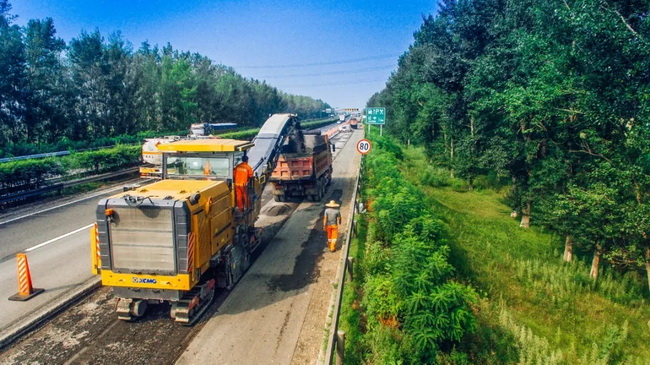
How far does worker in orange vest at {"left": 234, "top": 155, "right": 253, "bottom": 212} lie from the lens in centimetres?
1049

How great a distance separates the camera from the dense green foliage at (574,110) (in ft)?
35.3

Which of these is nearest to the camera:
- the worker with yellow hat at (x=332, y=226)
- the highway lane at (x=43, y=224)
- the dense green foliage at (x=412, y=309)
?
the dense green foliage at (x=412, y=309)

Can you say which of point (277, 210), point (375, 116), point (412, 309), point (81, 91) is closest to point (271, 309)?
point (412, 309)

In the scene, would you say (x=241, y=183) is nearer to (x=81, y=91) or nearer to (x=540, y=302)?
(x=540, y=302)

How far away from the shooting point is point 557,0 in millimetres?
13203

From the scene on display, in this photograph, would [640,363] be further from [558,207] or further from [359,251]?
[359,251]

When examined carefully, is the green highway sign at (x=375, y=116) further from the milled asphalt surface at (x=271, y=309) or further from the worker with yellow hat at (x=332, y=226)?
the worker with yellow hat at (x=332, y=226)

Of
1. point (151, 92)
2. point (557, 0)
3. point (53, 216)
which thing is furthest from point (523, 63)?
point (151, 92)

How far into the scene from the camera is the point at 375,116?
29.4 metres

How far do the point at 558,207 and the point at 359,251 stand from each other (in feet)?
23.0

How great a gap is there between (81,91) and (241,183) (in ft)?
122

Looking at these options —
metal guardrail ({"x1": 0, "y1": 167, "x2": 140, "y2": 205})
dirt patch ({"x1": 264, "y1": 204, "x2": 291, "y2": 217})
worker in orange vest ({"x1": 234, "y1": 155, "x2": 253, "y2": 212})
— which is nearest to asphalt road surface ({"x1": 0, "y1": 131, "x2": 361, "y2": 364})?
worker in orange vest ({"x1": 234, "y1": 155, "x2": 253, "y2": 212})

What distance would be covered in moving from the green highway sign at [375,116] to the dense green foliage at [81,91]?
85.8 ft

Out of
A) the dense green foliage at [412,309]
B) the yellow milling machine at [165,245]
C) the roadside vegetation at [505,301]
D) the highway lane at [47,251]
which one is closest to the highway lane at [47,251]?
the highway lane at [47,251]
